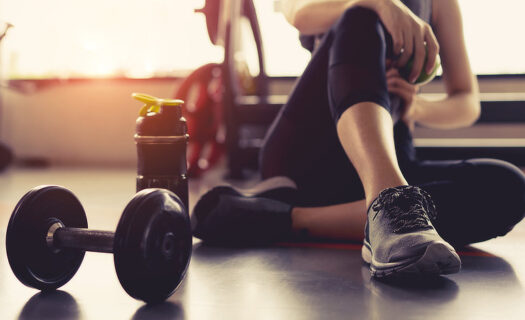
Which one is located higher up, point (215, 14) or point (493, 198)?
point (215, 14)

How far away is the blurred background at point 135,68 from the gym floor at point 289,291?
1.99 meters

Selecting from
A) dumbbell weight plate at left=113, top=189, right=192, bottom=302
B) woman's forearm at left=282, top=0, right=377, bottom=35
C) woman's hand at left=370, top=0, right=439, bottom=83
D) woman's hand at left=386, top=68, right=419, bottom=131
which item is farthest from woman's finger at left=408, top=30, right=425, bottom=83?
dumbbell weight plate at left=113, top=189, right=192, bottom=302

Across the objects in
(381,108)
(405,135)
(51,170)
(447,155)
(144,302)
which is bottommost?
(51,170)

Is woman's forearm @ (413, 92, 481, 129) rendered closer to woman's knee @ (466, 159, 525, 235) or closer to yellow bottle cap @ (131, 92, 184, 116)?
woman's knee @ (466, 159, 525, 235)

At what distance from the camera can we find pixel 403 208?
0.90 meters

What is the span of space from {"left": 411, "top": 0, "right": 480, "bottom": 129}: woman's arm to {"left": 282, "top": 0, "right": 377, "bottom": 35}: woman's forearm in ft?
1.15

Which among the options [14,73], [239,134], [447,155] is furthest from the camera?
[14,73]

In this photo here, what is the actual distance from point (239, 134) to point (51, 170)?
1.51 m

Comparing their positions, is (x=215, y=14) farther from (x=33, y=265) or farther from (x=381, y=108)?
(x=33, y=265)

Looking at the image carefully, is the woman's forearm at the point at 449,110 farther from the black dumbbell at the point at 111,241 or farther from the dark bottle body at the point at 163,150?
the black dumbbell at the point at 111,241

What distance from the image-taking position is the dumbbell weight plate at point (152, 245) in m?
0.73

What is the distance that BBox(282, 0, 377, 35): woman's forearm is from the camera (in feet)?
4.14

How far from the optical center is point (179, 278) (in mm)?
825

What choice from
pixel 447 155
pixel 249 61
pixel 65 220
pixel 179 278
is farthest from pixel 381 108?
pixel 249 61
